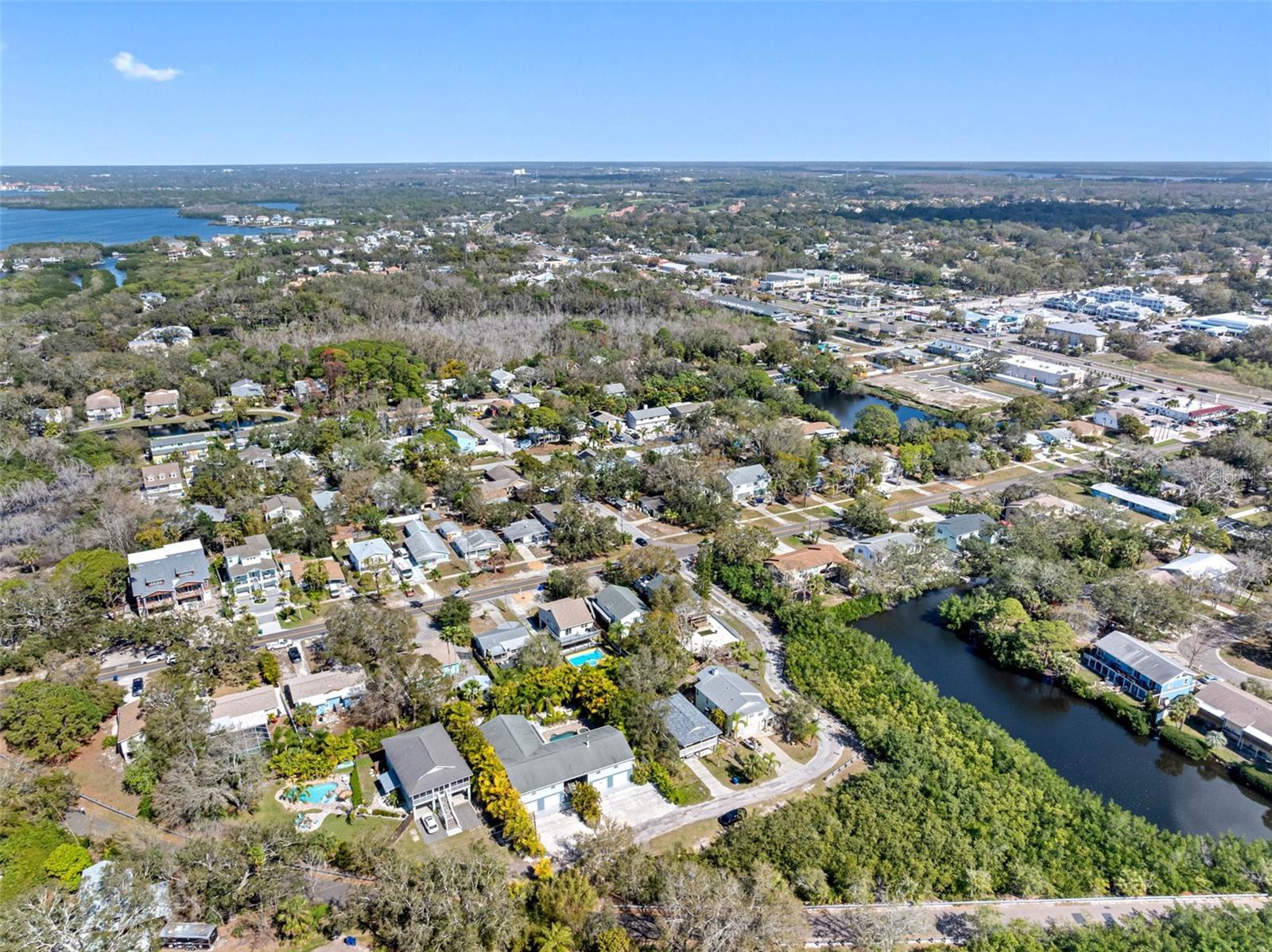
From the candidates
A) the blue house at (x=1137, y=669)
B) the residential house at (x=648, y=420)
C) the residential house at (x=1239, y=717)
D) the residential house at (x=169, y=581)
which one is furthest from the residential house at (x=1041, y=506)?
the residential house at (x=169, y=581)

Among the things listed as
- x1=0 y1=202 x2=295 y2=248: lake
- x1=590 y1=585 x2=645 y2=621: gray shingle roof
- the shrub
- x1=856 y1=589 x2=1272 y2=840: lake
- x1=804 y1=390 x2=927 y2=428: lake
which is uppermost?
x1=0 y1=202 x2=295 y2=248: lake

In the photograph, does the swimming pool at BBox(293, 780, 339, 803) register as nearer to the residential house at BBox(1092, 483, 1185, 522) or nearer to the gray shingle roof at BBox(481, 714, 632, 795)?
the gray shingle roof at BBox(481, 714, 632, 795)

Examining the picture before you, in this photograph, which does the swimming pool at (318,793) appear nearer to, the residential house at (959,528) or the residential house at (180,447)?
the residential house at (959,528)

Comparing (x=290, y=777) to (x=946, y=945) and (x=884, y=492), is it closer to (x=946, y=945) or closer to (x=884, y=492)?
(x=946, y=945)

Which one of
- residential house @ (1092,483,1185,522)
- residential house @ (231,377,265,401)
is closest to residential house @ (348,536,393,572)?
residential house @ (231,377,265,401)

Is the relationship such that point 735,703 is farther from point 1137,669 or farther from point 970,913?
point 1137,669
